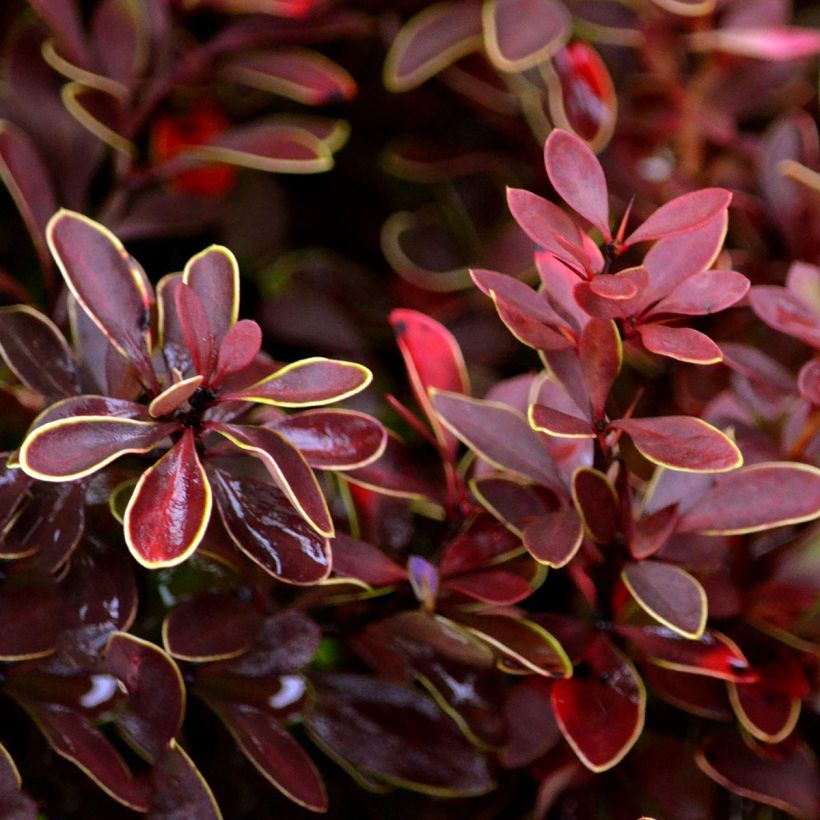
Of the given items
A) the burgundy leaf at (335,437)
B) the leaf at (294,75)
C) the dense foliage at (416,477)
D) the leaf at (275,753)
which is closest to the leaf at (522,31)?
the dense foliage at (416,477)

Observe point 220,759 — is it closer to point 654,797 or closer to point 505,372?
point 654,797

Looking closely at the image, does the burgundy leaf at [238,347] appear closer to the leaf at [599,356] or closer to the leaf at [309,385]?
the leaf at [309,385]

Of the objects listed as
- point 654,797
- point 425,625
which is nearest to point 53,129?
point 425,625

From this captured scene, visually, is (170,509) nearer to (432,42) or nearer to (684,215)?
(684,215)

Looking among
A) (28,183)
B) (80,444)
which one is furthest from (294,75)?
(80,444)

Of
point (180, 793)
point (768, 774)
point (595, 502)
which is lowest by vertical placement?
point (768, 774)

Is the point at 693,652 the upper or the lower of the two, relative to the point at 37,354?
lower

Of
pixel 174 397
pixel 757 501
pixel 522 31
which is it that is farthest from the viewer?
pixel 522 31
